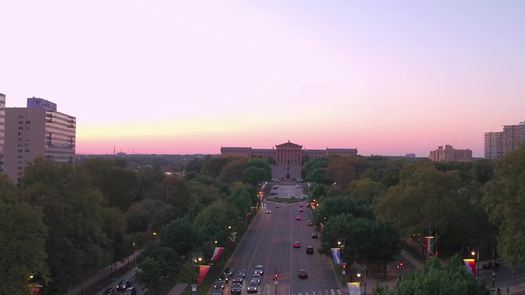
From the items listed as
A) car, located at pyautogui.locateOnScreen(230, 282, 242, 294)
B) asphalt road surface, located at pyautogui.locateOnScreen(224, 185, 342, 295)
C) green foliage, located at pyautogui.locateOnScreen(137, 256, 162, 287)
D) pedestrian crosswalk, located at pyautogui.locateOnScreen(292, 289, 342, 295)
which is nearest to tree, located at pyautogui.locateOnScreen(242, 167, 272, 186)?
asphalt road surface, located at pyautogui.locateOnScreen(224, 185, 342, 295)

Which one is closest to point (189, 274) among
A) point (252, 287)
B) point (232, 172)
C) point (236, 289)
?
point (236, 289)

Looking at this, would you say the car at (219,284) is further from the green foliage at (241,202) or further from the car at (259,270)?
the green foliage at (241,202)

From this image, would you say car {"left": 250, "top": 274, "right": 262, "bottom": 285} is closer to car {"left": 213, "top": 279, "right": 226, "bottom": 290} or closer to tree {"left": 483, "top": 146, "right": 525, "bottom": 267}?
car {"left": 213, "top": 279, "right": 226, "bottom": 290}

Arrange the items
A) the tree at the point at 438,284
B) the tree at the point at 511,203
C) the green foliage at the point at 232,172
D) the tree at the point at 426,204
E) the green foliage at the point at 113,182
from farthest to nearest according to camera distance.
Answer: the green foliage at the point at 232,172 < the green foliage at the point at 113,182 < the tree at the point at 426,204 < the tree at the point at 511,203 < the tree at the point at 438,284

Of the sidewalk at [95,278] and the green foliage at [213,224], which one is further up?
the green foliage at [213,224]

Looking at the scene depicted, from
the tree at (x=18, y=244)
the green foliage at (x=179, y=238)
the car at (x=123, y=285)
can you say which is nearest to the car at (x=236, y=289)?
the green foliage at (x=179, y=238)

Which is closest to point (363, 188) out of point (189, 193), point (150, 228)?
point (189, 193)
